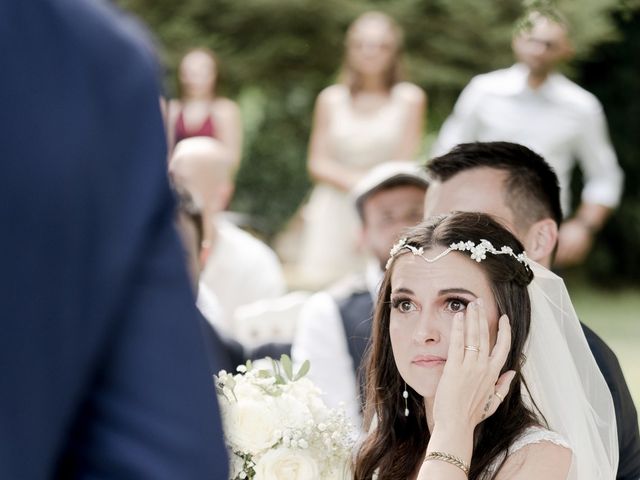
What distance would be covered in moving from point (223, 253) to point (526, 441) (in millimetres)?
3280

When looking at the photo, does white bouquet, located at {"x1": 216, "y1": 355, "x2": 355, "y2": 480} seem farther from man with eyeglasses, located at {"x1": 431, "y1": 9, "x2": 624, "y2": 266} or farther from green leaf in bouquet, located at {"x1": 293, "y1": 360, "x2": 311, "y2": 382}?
man with eyeglasses, located at {"x1": 431, "y1": 9, "x2": 624, "y2": 266}

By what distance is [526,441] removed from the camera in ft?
8.09

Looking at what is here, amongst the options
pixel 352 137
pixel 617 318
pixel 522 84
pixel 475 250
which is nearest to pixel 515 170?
pixel 475 250

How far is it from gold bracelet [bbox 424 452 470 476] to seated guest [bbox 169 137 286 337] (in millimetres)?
3204

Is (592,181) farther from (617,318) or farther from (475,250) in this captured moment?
(617,318)

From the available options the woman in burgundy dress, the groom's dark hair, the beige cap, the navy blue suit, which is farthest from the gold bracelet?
the woman in burgundy dress

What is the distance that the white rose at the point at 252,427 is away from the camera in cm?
236

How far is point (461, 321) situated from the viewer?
95.8 inches

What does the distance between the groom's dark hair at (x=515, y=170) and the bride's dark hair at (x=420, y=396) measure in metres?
0.41

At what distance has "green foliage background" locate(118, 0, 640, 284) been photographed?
50.0 feet

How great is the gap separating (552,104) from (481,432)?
180 inches

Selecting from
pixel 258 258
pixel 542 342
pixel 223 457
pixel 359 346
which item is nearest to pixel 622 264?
pixel 258 258

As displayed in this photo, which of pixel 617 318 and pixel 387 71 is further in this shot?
pixel 617 318

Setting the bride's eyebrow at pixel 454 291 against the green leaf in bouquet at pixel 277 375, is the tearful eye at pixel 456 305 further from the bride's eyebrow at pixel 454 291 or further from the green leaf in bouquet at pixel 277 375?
the green leaf in bouquet at pixel 277 375
